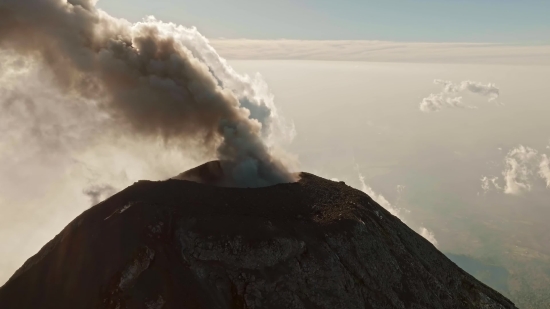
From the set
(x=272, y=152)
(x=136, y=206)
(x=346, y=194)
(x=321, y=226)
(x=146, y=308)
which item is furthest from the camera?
(x=272, y=152)

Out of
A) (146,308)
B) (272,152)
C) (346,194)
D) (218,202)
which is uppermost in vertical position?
(272,152)

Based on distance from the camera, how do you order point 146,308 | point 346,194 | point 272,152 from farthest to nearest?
point 272,152 → point 346,194 → point 146,308

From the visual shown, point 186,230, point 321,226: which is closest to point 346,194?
point 321,226

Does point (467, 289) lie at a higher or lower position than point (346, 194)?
lower

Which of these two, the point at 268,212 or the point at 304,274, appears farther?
the point at 268,212

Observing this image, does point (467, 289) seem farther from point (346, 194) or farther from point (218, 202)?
point (218, 202)

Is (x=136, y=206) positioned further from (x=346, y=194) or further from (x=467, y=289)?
(x=467, y=289)
